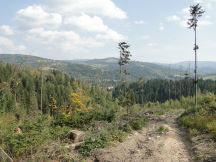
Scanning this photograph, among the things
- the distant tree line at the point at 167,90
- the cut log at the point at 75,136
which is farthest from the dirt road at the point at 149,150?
the distant tree line at the point at 167,90

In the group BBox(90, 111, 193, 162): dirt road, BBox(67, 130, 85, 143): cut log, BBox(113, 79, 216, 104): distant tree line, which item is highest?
BBox(67, 130, 85, 143): cut log

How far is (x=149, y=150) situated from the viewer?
10727 mm

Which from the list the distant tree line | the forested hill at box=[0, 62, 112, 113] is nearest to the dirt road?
the forested hill at box=[0, 62, 112, 113]

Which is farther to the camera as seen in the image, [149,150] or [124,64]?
[124,64]

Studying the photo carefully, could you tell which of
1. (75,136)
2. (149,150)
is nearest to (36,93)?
(75,136)

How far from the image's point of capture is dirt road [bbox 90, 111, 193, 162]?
9.62 metres

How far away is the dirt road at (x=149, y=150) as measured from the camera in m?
9.62

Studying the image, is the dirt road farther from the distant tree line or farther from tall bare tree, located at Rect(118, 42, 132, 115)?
the distant tree line

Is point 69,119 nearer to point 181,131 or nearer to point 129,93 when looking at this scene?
point 181,131

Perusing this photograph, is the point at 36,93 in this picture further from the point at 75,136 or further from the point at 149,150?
the point at 149,150

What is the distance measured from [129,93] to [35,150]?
725 inches

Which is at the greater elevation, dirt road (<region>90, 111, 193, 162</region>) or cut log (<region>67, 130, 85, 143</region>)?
cut log (<region>67, 130, 85, 143</region>)

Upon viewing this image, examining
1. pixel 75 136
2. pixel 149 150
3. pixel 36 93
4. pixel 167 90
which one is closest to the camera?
pixel 149 150

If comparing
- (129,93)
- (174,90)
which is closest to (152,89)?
(174,90)
